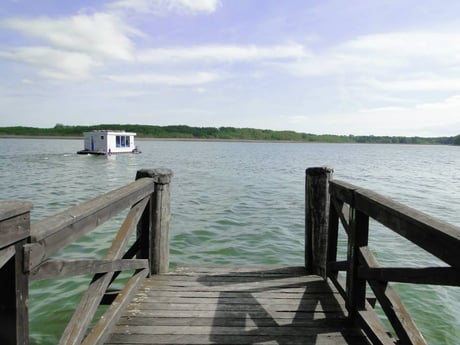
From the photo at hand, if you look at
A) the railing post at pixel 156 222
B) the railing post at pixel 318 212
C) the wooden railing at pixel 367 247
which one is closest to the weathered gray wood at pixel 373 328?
the wooden railing at pixel 367 247

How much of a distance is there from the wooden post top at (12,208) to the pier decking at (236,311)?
1691 mm

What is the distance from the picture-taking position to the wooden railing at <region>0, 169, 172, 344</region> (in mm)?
1603

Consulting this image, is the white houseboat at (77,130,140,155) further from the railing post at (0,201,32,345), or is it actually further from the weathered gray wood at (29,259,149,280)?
the railing post at (0,201,32,345)

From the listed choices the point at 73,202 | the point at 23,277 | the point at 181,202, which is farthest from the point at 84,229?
the point at 73,202

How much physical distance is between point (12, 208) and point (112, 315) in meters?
1.80

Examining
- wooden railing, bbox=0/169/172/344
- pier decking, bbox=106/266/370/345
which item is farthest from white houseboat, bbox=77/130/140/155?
pier decking, bbox=106/266/370/345

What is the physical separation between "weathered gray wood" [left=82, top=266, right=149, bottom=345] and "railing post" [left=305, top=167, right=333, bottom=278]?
1.96m

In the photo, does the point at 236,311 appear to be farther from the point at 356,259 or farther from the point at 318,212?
the point at 318,212

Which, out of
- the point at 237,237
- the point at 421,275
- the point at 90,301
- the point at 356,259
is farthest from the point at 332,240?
the point at 237,237

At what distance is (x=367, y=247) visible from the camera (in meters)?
3.16

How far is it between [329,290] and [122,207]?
230cm

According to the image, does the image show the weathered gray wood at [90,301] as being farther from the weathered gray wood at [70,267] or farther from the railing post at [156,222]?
the railing post at [156,222]

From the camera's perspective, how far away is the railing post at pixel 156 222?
4.26 meters

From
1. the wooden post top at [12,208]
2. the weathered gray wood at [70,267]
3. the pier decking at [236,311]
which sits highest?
the wooden post top at [12,208]
